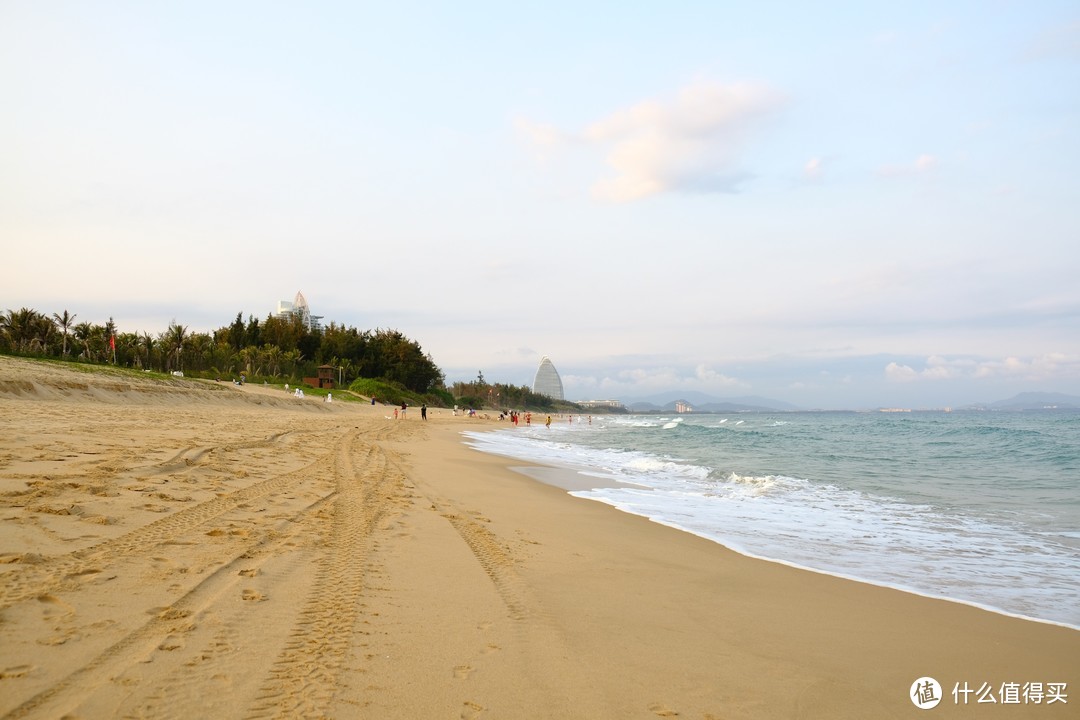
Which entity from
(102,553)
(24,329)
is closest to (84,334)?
(24,329)

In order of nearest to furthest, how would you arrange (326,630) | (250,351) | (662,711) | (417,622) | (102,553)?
(662,711) → (326,630) → (417,622) → (102,553) → (250,351)

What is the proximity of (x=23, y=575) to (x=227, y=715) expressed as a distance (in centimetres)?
202

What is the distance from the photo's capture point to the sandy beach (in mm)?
2781

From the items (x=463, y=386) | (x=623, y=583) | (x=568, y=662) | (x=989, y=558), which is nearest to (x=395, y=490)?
(x=623, y=583)

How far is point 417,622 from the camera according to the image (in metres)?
3.69

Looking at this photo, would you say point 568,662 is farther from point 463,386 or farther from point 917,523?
point 463,386

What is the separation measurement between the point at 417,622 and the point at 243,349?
58820 millimetres

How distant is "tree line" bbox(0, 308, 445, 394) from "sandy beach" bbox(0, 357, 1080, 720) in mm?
37305

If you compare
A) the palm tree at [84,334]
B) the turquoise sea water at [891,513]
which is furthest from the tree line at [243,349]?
the turquoise sea water at [891,513]

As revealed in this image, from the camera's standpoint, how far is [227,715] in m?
2.48

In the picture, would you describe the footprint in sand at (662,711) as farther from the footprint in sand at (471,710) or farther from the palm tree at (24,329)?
the palm tree at (24,329)

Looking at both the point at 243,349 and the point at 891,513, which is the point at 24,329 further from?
the point at 891,513

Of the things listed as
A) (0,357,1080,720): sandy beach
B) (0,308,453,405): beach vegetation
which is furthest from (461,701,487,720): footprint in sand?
(0,308,453,405): beach vegetation

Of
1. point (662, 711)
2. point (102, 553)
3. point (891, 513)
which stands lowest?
point (891, 513)
